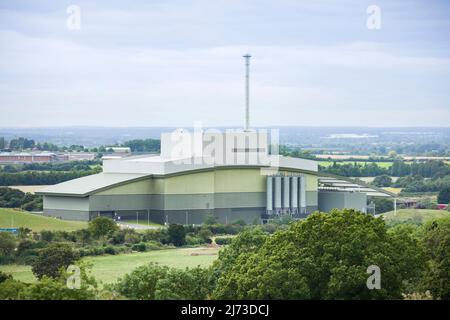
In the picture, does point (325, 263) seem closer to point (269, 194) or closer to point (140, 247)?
point (140, 247)

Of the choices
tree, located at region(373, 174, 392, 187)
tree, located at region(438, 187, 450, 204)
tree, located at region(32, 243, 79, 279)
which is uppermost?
tree, located at region(32, 243, 79, 279)

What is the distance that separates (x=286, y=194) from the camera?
72.8 meters

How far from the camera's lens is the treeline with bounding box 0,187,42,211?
2904 inches

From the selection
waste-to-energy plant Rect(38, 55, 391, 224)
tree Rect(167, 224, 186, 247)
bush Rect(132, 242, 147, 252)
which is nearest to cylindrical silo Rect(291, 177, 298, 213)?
waste-to-energy plant Rect(38, 55, 391, 224)

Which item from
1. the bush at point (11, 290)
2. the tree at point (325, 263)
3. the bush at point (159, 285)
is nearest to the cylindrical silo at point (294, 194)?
the tree at point (325, 263)

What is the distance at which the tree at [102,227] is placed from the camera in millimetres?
56938

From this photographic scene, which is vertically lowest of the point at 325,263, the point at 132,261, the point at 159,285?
the point at 132,261

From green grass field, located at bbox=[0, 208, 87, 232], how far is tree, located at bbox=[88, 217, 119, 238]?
2.54 metres

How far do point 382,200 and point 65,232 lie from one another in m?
33.0

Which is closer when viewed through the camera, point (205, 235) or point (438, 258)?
point (438, 258)

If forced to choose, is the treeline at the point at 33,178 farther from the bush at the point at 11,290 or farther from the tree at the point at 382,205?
the bush at the point at 11,290

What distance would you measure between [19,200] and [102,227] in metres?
21.5

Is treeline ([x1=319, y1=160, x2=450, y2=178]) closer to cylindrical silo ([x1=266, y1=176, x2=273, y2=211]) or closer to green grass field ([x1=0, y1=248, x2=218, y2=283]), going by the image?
cylindrical silo ([x1=266, y1=176, x2=273, y2=211])

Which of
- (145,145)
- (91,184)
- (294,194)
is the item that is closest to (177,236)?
(91,184)
